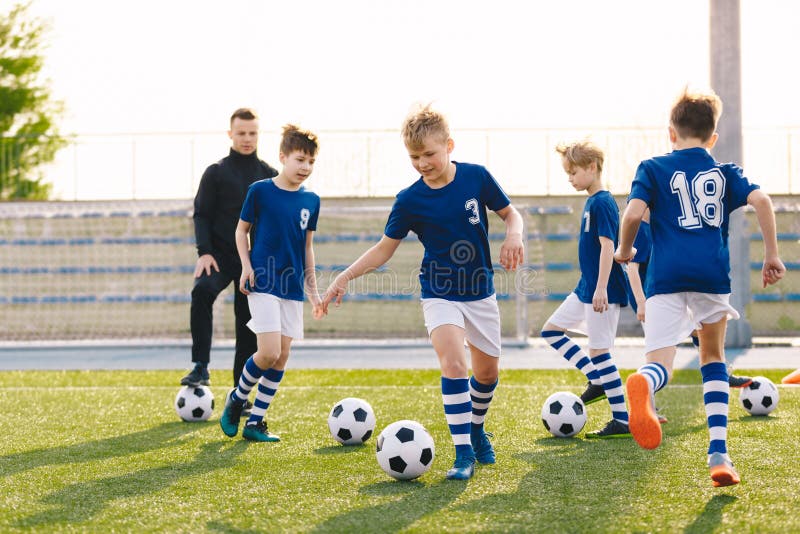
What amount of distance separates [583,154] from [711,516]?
2660 millimetres

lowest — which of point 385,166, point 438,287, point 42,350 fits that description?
point 42,350

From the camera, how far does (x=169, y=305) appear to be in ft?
56.2

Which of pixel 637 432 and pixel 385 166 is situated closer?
pixel 637 432

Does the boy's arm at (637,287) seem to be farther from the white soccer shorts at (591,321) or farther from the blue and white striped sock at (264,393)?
the blue and white striped sock at (264,393)

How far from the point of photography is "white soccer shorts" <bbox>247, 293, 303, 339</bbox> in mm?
5254

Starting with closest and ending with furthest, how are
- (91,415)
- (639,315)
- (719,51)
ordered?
1. (639,315)
2. (91,415)
3. (719,51)

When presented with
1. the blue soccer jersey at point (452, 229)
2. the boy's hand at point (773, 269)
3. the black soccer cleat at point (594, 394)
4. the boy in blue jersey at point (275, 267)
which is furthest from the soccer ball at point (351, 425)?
the boy's hand at point (773, 269)

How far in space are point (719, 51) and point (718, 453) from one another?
9613 millimetres

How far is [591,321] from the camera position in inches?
219

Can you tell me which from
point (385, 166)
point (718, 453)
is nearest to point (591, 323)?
point (718, 453)

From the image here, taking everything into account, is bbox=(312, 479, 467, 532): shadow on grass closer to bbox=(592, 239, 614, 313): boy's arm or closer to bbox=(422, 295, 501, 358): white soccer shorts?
bbox=(422, 295, 501, 358): white soccer shorts

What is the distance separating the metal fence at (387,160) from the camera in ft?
55.4

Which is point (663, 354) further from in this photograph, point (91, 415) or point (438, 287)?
point (91, 415)

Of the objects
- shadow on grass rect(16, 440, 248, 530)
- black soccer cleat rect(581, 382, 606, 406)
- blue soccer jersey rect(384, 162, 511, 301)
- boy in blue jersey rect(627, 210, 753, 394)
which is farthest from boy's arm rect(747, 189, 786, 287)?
shadow on grass rect(16, 440, 248, 530)
